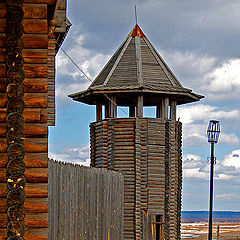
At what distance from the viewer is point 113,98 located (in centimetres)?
2536

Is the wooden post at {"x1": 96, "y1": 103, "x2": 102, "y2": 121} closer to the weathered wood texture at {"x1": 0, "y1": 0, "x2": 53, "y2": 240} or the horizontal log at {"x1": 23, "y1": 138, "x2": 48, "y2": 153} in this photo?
the weathered wood texture at {"x1": 0, "y1": 0, "x2": 53, "y2": 240}

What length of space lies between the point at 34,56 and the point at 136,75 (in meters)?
17.9

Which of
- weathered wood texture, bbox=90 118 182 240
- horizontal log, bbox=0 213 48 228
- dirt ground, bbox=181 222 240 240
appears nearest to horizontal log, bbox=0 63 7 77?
horizontal log, bbox=0 213 48 228

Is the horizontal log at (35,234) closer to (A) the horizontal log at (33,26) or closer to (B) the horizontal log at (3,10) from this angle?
(A) the horizontal log at (33,26)

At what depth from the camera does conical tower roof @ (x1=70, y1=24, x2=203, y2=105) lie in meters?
25.0

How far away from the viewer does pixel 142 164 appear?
81.9 feet

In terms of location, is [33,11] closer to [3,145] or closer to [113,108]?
[3,145]

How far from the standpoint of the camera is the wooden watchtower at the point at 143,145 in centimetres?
2478

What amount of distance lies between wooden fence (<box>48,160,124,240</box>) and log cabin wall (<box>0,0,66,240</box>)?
3291 mm

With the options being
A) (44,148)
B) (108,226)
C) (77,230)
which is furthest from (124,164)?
(44,148)

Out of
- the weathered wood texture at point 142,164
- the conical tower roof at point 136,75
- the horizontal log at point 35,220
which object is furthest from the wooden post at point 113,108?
the horizontal log at point 35,220

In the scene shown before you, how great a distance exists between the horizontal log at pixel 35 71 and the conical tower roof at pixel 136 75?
16.6 metres

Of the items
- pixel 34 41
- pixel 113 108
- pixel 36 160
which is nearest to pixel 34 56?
pixel 34 41

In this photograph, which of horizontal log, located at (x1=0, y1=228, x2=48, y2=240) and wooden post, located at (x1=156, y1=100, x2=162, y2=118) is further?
wooden post, located at (x1=156, y1=100, x2=162, y2=118)
